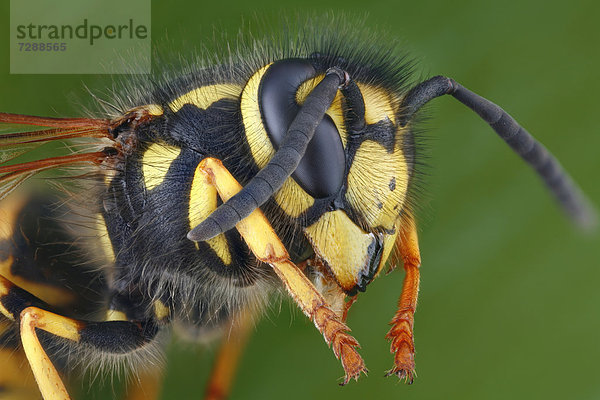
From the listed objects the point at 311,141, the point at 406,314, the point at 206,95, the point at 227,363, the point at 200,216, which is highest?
the point at 206,95

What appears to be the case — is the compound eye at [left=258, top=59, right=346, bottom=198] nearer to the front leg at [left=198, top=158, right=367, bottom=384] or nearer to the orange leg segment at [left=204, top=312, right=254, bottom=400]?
the front leg at [left=198, top=158, right=367, bottom=384]

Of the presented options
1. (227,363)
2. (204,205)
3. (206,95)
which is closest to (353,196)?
(204,205)

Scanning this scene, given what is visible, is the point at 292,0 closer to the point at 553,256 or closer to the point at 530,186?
the point at 530,186

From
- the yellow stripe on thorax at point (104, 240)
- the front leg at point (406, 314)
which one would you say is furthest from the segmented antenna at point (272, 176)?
the yellow stripe on thorax at point (104, 240)

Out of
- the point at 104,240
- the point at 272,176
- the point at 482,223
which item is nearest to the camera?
the point at 272,176

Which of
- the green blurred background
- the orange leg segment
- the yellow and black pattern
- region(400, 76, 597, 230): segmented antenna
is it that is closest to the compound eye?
the yellow and black pattern

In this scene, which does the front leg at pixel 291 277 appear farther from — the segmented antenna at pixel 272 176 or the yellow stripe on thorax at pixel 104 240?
the yellow stripe on thorax at pixel 104 240

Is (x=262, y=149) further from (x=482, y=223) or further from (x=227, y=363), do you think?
(x=227, y=363)

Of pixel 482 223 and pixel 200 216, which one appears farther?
pixel 482 223
